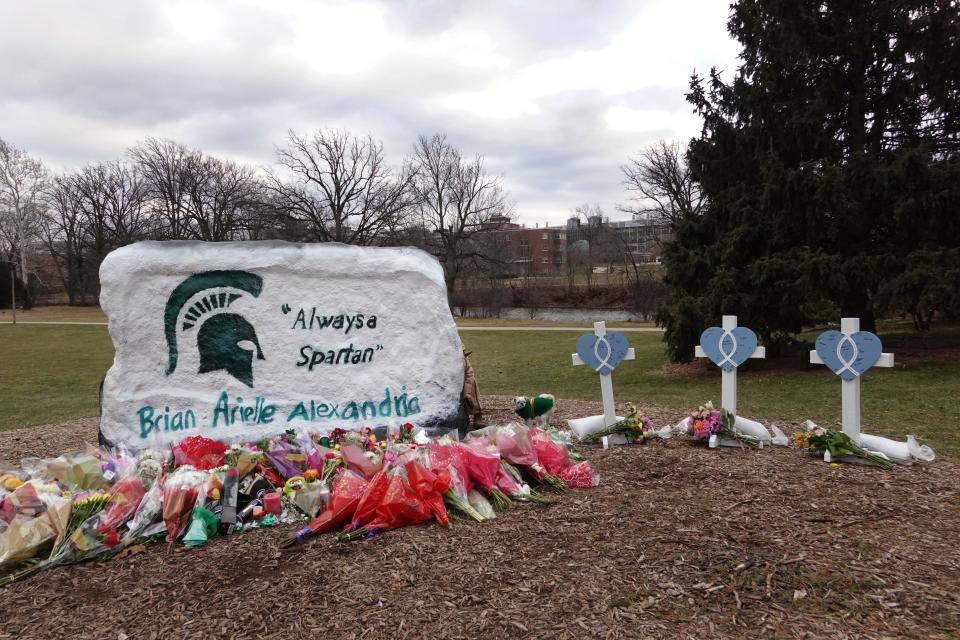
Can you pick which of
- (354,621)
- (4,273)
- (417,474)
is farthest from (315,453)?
(4,273)

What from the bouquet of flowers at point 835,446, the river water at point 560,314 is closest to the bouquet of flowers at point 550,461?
the bouquet of flowers at point 835,446

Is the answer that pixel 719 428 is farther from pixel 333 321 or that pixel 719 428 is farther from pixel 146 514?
pixel 146 514

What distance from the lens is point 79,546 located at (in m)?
3.22

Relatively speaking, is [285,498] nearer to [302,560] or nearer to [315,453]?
[315,453]

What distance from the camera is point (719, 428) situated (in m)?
5.08

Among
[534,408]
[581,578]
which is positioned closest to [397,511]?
[581,578]

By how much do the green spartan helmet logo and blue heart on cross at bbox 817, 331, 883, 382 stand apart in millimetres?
4886

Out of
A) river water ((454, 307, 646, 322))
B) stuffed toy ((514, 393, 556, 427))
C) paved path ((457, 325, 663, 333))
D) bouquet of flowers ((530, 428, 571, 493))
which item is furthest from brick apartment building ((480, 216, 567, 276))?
bouquet of flowers ((530, 428, 571, 493))

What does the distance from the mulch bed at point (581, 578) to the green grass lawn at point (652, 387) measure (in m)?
2.95

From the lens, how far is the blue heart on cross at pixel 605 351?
5.54 m

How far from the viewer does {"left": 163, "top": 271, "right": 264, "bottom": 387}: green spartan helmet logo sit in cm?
526

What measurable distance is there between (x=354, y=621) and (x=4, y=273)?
159 ft

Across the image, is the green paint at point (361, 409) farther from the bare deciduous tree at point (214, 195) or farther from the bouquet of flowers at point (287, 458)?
the bare deciduous tree at point (214, 195)

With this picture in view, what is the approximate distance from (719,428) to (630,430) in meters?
0.74
